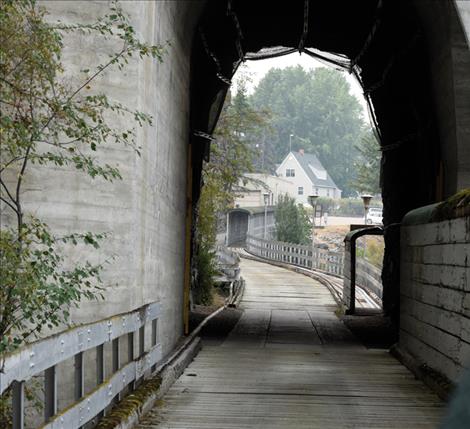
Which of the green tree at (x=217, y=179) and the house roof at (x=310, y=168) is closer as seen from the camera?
the green tree at (x=217, y=179)

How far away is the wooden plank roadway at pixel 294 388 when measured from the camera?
5.24 metres

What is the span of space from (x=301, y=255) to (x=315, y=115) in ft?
240

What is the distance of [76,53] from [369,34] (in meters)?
6.98

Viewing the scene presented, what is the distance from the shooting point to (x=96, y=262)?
5.96 m

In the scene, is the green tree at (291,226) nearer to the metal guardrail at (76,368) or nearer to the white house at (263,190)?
the white house at (263,190)

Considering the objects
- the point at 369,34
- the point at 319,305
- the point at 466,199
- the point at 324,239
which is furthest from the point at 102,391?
the point at 324,239

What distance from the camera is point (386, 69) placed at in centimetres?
1202

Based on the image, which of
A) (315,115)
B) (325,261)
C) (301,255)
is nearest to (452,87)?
(325,261)

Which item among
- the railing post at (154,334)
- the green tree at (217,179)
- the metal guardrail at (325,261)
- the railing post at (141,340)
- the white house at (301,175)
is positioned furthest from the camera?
the white house at (301,175)

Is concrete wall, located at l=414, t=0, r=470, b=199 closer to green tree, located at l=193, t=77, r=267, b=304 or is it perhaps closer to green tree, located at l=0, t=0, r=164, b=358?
green tree, located at l=0, t=0, r=164, b=358

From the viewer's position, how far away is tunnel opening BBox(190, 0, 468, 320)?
394 inches

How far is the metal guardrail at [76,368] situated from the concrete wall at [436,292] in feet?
7.34

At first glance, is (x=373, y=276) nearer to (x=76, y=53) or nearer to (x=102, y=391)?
(x=76, y=53)

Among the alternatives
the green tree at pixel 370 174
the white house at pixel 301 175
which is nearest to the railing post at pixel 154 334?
the green tree at pixel 370 174
